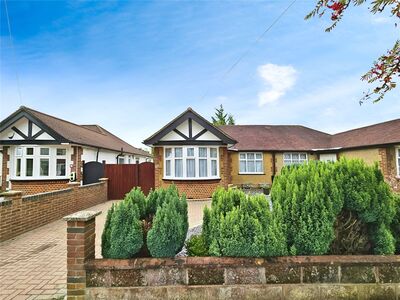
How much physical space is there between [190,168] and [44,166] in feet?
28.4

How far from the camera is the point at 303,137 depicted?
19359 mm

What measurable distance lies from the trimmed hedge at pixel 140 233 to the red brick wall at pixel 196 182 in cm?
887

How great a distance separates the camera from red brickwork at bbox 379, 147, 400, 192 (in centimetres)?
1272

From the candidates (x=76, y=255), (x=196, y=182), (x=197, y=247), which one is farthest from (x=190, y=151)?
(x=76, y=255)

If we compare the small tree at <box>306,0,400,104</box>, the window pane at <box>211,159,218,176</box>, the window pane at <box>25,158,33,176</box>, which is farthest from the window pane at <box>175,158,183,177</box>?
the small tree at <box>306,0,400,104</box>

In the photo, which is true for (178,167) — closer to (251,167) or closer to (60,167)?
(251,167)

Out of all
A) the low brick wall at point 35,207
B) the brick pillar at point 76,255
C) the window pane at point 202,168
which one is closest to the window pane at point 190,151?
the window pane at point 202,168

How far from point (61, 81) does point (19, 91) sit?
244 centimetres

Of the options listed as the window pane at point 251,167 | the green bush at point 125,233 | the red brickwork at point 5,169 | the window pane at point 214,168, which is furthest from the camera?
the window pane at point 251,167

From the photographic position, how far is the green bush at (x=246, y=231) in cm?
273

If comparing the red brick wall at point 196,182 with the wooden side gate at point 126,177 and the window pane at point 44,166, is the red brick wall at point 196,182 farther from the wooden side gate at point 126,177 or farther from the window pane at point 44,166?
the window pane at point 44,166

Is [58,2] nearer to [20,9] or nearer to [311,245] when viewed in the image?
[20,9]

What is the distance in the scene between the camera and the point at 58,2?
7367mm

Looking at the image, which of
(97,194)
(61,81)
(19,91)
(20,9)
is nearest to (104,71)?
(61,81)
